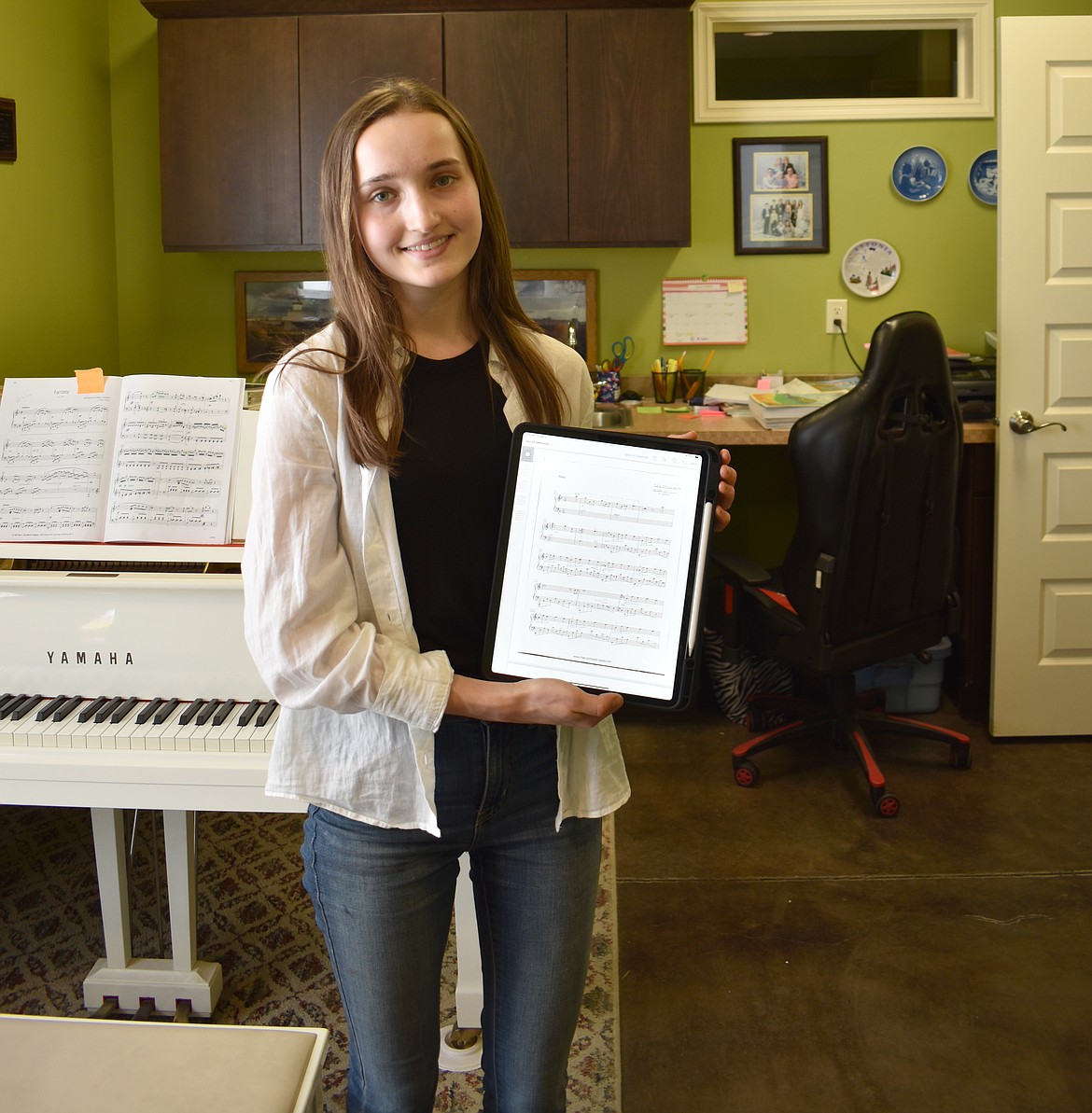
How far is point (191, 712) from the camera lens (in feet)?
6.03

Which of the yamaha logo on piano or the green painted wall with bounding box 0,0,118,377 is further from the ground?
the green painted wall with bounding box 0,0,118,377

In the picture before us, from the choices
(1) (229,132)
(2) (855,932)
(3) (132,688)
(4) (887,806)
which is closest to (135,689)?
(3) (132,688)

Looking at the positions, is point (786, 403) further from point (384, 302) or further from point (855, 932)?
point (384, 302)

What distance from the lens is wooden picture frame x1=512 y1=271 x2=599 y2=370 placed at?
4.04 metres

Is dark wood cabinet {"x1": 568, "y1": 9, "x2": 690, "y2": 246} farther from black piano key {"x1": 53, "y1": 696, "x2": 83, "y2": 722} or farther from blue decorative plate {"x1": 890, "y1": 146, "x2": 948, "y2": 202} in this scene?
black piano key {"x1": 53, "y1": 696, "x2": 83, "y2": 722}

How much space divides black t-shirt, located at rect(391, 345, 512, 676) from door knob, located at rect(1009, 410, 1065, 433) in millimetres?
2580

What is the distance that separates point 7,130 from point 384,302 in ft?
8.64

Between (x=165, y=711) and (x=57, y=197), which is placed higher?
(x=57, y=197)

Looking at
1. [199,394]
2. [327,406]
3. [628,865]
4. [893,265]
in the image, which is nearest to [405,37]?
[893,265]

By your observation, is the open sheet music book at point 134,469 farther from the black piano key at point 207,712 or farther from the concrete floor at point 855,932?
the concrete floor at point 855,932

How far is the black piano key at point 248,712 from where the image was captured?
1.81 metres

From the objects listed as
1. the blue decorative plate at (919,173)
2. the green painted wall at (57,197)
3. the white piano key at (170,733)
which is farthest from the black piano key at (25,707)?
the blue decorative plate at (919,173)

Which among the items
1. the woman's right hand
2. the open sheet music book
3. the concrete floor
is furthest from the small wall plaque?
the woman's right hand

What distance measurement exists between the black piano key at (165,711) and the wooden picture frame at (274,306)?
2.40 metres
